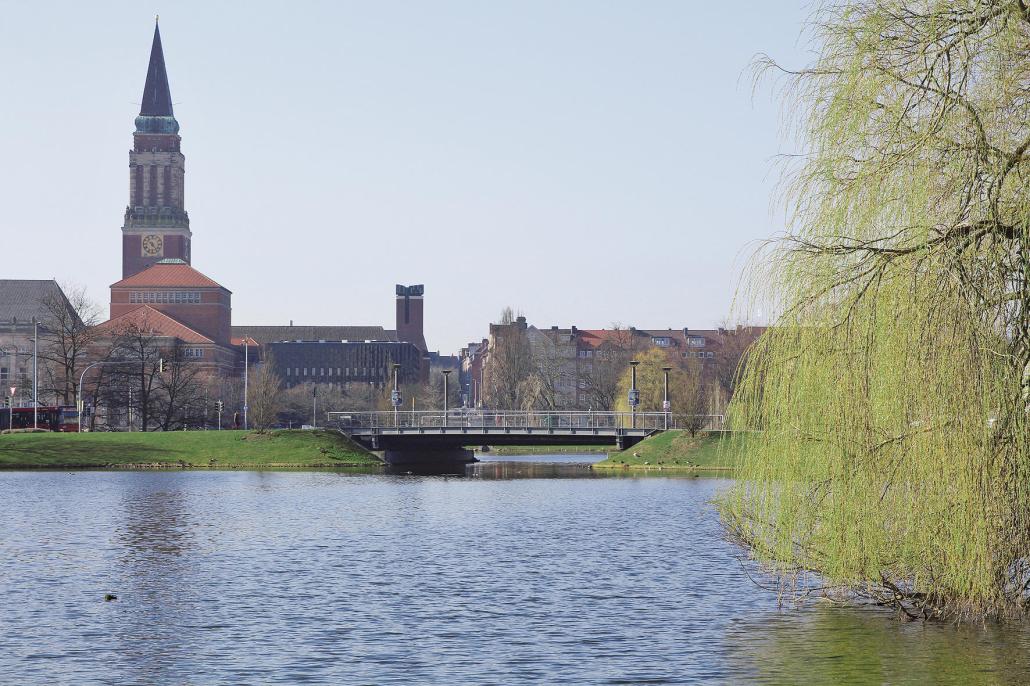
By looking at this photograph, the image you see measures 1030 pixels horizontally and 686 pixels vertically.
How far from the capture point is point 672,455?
267 feet

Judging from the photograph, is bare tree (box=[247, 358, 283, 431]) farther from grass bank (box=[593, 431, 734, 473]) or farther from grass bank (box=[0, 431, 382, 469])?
grass bank (box=[593, 431, 734, 473])

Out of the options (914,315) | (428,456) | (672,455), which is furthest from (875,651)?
(428,456)

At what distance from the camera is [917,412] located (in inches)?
672

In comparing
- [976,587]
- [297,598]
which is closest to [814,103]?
[976,587]

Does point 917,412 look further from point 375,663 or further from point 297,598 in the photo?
point 297,598

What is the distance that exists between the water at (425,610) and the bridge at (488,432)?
142ft

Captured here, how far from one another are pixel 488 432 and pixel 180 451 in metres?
20.6

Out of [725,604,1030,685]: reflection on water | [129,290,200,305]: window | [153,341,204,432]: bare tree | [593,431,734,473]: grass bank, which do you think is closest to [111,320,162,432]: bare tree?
[153,341,204,432]: bare tree

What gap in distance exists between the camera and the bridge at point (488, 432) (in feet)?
289

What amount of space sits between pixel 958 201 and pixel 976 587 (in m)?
5.00

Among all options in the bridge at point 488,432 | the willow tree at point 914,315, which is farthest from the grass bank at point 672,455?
the willow tree at point 914,315

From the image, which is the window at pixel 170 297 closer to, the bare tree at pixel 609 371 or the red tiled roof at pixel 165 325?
the red tiled roof at pixel 165 325

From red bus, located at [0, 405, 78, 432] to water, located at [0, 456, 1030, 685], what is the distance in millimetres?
56869

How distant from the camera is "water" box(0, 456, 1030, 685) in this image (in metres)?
18.1
